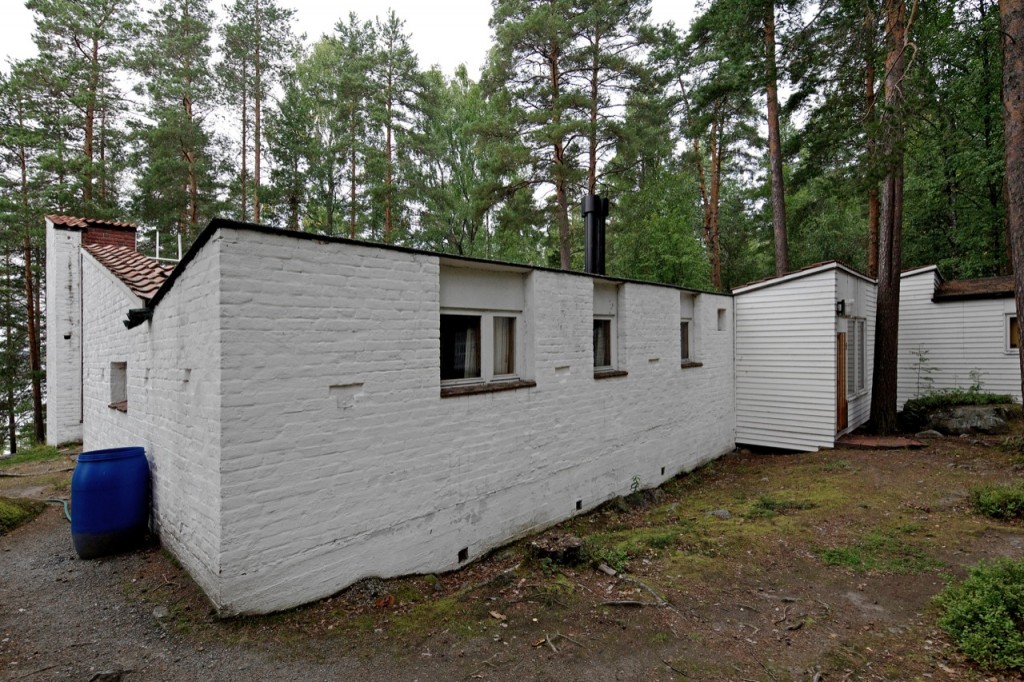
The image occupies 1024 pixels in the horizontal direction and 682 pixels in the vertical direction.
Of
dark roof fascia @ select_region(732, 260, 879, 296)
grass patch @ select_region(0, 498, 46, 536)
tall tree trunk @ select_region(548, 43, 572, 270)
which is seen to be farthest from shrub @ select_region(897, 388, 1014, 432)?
grass patch @ select_region(0, 498, 46, 536)

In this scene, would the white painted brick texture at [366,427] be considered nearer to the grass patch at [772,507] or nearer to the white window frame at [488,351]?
the white window frame at [488,351]

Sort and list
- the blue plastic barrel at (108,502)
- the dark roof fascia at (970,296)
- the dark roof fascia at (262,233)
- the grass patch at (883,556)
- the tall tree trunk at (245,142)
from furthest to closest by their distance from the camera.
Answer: the tall tree trunk at (245,142)
the dark roof fascia at (970,296)
the grass patch at (883,556)
the blue plastic barrel at (108,502)
the dark roof fascia at (262,233)

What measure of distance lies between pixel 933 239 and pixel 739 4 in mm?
14396

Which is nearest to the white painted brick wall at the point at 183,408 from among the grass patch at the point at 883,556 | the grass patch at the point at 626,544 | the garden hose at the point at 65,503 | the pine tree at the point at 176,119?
the garden hose at the point at 65,503

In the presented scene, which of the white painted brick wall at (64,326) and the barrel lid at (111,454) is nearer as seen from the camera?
the barrel lid at (111,454)

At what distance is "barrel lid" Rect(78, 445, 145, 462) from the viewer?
4.43 m

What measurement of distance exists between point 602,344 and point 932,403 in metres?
9.22

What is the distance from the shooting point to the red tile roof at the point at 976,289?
464 inches

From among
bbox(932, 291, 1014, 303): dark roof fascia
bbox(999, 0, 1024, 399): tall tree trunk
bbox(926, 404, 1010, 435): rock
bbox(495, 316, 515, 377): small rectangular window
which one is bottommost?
bbox(926, 404, 1010, 435): rock

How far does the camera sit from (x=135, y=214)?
15.2 m

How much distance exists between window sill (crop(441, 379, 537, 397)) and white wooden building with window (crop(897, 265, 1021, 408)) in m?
13.0

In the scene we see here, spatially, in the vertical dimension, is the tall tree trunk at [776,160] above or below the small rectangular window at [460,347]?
above

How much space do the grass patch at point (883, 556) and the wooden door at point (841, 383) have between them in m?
5.02

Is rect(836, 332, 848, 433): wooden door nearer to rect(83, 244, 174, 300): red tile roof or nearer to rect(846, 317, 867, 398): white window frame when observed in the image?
rect(846, 317, 867, 398): white window frame
